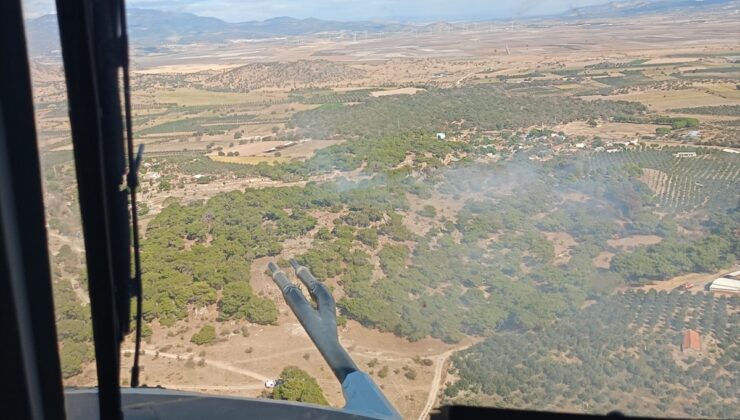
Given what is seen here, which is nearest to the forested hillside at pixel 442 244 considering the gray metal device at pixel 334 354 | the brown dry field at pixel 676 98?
the gray metal device at pixel 334 354

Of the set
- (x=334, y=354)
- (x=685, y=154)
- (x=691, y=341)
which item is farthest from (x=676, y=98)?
(x=334, y=354)

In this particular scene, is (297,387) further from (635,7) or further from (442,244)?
(635,7)

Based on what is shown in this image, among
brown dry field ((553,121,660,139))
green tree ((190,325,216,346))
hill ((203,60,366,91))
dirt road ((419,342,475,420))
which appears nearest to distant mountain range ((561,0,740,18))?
brown dry field ((553,121,660,139))

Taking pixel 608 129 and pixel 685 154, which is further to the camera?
pixel 608 129

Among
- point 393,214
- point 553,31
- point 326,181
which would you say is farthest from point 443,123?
point 553,31

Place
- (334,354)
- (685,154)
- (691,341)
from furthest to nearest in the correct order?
(685,154) < (691,341) < (334,354)

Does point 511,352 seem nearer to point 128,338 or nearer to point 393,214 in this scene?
point 393,214

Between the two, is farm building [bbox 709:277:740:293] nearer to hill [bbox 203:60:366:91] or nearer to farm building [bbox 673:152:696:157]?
farm building [bbox 673:152:696:157]
